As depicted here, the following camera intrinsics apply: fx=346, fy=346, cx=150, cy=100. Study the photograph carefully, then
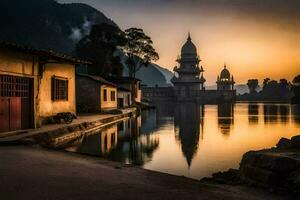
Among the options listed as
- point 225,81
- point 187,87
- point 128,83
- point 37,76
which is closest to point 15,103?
point 37,76

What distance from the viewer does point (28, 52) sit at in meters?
17.7

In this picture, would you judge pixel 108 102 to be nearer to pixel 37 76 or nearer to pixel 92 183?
pixel 37 76

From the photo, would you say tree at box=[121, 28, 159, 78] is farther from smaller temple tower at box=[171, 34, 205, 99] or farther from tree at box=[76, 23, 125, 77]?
smaller temple tower at box=[171, 34, 205, 99]

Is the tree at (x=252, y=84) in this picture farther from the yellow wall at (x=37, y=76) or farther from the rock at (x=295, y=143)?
the rock at (x=295, y=143)

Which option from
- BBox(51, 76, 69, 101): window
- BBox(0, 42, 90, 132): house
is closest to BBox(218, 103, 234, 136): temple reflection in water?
BBox(51, 76, 69, 101): window

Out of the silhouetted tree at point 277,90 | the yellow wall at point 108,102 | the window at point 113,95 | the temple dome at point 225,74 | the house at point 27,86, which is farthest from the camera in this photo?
the silhouetted tree at point 277,90

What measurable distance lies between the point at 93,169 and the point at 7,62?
9502 mm

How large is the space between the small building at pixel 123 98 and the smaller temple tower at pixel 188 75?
56.9m

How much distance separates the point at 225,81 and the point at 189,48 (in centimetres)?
2400

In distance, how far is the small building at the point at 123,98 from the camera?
51.0 m

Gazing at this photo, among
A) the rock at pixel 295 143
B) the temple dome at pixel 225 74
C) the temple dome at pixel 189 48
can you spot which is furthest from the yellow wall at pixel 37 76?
the temple dome at pixel 225 74

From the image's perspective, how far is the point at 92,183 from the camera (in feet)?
25.0

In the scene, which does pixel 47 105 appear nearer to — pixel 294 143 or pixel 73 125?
pixel 73 125

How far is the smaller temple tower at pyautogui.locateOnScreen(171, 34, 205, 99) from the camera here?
11275cm
